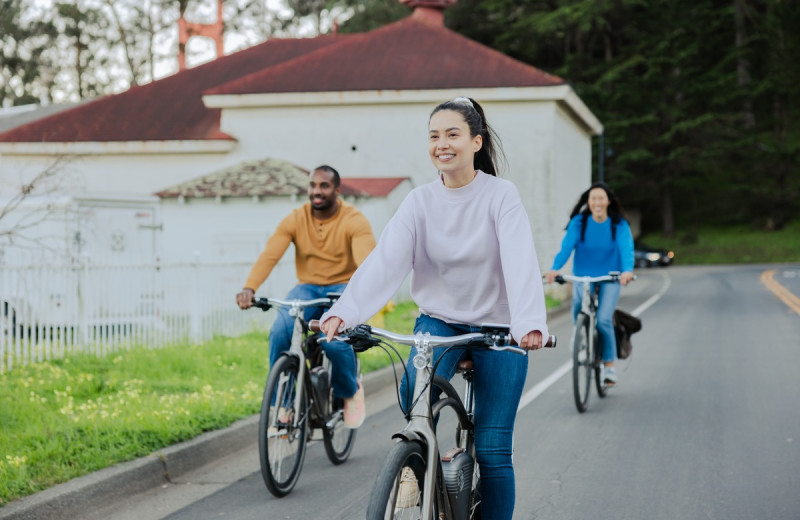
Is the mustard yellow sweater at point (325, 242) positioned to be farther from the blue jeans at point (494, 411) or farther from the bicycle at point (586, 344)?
the bicycle at point (586, 344)

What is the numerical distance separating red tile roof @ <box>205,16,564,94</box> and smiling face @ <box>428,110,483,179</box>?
20.2 metres

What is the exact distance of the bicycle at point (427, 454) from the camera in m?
3.23

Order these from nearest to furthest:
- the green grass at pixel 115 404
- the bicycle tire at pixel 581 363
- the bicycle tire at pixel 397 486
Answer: the bicycle tire at pixel 397 486, the green grass at pixel 115 404, the bicycle tire at pixel 581 363

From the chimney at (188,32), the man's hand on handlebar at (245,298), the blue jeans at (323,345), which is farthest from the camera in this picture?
the chimney at (188,32)

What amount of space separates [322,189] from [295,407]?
1483mm

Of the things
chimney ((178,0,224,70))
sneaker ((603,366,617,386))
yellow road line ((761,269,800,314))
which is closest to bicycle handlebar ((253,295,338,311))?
sneaker ((603,366,617,386))

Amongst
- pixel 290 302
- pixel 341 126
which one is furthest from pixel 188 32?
pixel 290 302

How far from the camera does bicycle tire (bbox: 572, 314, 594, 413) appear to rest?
8.45m

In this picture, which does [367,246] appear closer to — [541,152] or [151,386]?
[151,386]

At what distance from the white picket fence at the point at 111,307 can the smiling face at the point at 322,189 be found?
4.44 meters

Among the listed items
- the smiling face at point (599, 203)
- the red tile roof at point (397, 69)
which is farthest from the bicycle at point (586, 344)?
the red tile roof at point (397, 69)

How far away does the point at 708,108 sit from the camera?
52.7 meters

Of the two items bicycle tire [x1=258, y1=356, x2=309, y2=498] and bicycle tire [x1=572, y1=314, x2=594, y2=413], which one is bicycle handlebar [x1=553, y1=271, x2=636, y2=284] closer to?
bicycle tire [x1=572, y1=314, x2=594, y2=413]

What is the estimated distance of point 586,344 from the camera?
8844mm
